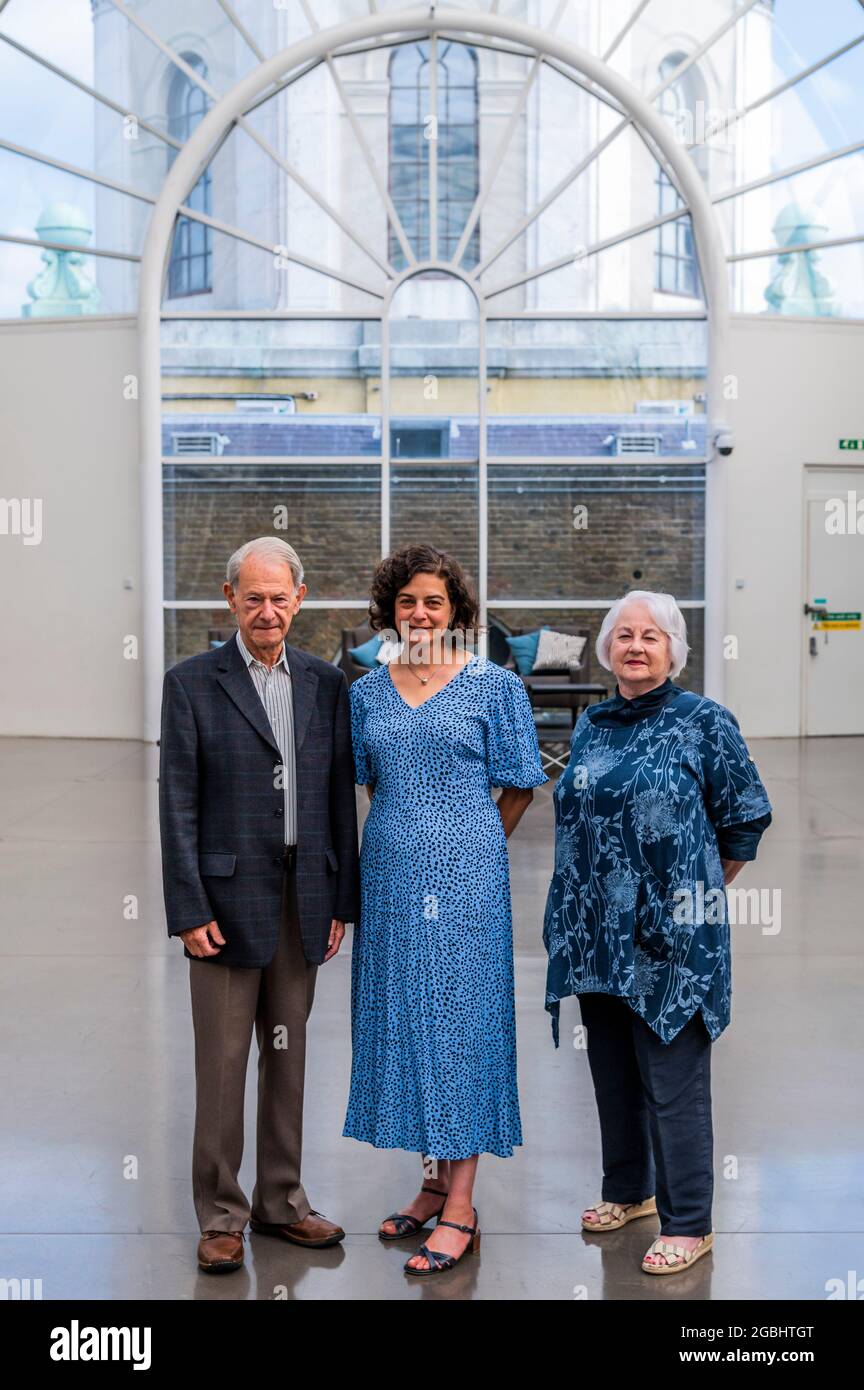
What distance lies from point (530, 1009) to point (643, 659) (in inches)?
96.5

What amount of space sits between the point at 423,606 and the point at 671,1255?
1538mm

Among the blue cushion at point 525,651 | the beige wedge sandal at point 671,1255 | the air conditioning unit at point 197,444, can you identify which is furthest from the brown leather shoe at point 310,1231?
the air conditioning unit at point 197,444

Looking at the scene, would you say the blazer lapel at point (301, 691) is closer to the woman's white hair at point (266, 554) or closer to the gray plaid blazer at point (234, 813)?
the gray plaid blazer at point (234, 813)

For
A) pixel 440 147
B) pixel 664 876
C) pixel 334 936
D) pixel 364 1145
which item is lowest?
pixel 364 1145

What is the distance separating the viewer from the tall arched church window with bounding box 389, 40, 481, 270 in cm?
1433

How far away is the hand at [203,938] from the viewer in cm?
321

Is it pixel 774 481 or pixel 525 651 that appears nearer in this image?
pixel 525 651

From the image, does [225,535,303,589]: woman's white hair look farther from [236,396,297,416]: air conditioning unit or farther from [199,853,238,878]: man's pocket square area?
[236,396,297,416]: air conditioning unit

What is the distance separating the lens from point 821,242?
14.5m

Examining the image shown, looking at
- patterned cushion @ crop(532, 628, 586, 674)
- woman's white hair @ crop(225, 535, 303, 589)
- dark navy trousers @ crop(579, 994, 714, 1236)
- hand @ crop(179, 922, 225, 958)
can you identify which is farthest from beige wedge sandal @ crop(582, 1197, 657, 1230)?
patterned cushion @ crop(532, 628, 586, 674)

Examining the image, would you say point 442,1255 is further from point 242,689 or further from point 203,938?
point 242,689

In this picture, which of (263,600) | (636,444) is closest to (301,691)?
(263,600)

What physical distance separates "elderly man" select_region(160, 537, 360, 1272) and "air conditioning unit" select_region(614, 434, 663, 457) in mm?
11674

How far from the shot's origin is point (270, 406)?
14.5 meters
